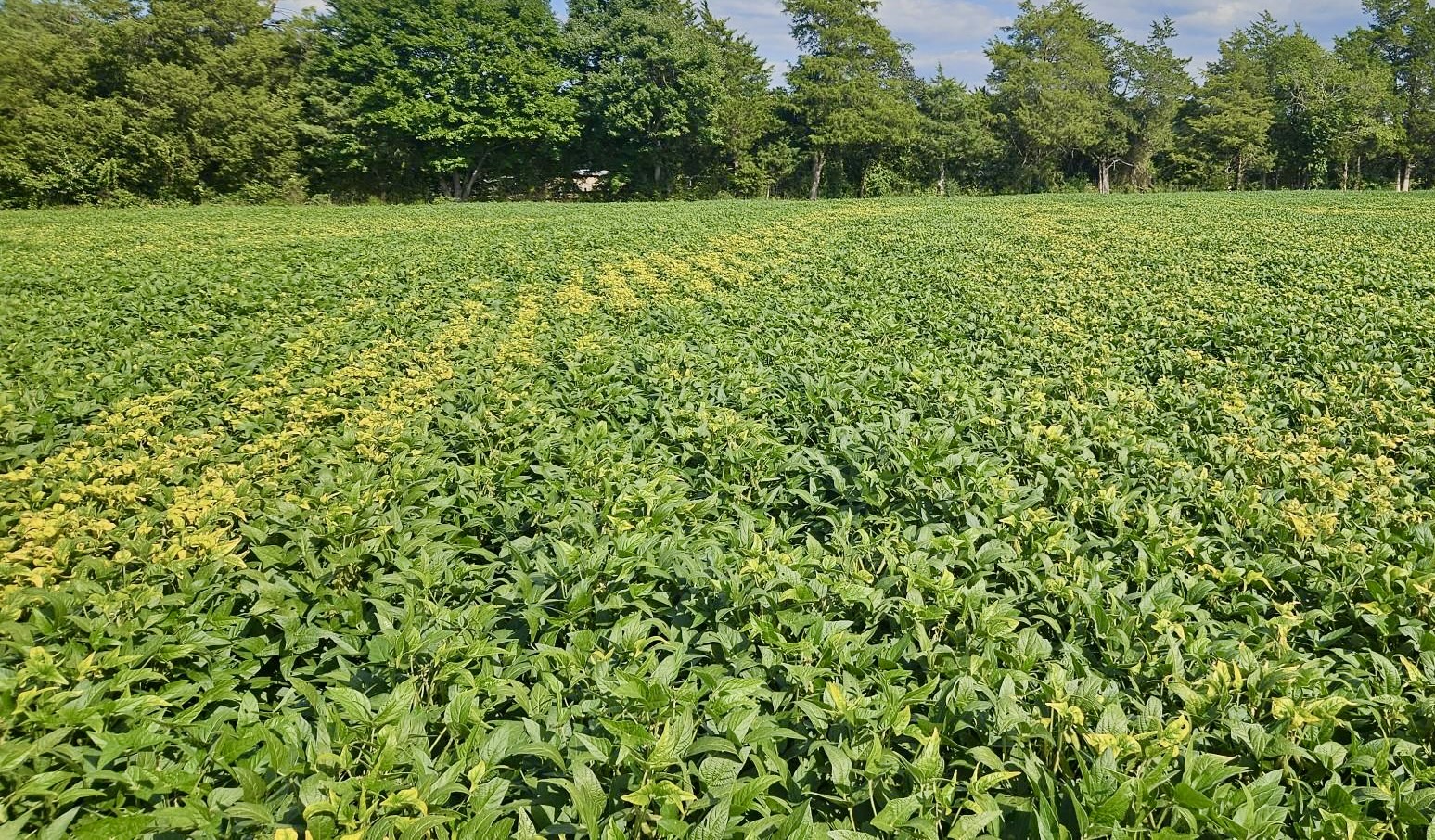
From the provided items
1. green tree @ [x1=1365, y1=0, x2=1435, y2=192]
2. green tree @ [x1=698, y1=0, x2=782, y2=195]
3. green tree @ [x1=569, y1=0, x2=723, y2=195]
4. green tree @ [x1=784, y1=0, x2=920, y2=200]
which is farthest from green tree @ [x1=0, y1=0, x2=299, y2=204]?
green tree @ [x1=1365, y1=0, x2=1435, y2=192]

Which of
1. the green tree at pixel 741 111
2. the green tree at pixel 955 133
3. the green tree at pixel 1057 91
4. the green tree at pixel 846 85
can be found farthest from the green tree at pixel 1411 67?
the green tree at pixel 741 111

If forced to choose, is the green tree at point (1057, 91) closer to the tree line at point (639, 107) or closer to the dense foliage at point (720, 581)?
the tree line at point (639, 107)

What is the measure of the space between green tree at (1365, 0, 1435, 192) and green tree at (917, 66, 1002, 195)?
2574 centimetres

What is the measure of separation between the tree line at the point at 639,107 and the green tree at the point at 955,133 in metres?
0.20

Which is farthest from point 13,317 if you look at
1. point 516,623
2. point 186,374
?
point 516,623

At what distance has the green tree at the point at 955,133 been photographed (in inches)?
2080

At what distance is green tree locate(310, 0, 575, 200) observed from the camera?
4262cm

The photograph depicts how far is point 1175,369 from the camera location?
7156 mm

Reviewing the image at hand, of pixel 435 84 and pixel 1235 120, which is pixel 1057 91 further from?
pixel 435 84

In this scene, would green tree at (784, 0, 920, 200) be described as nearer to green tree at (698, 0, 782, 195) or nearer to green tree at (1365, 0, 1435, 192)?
green tree at (698, 0, 782, 195)

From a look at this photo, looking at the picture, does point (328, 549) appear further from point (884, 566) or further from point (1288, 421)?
point (1288, 421)

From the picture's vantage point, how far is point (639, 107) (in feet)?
149

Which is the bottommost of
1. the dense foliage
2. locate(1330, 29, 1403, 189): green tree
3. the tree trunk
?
the dense foliage

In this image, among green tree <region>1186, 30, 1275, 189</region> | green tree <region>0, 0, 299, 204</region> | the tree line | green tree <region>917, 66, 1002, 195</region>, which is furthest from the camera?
green tree <region>917, 66, 1002, 195</region>
